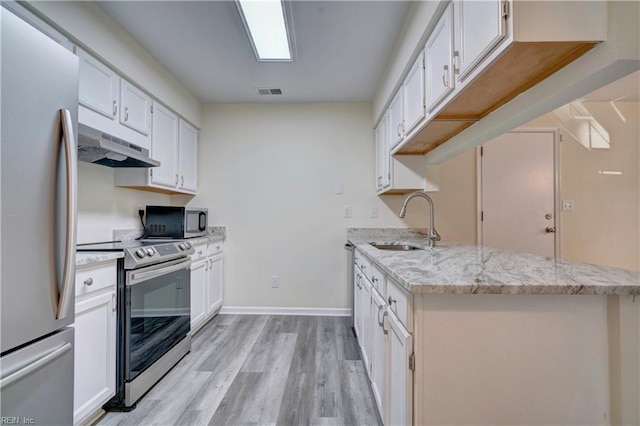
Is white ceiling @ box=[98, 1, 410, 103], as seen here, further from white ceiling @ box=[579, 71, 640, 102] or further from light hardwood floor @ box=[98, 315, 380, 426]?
light hardwood floor @ box=[98, 315, 380, 426]

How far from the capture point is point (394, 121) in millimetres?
2336

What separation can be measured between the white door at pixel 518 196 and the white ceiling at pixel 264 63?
1.59 meters

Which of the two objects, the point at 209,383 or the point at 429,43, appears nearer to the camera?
the point at 429,43

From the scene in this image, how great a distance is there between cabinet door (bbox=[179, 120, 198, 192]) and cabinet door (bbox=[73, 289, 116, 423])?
1.68m

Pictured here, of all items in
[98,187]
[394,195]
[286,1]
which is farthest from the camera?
[394,195]

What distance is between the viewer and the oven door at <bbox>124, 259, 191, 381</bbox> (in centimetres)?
164

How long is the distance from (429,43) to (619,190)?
3154 millimetres

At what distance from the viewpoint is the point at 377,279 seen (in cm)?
152

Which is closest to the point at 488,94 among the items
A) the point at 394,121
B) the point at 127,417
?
the point at 394,121

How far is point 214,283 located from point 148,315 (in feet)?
3.91

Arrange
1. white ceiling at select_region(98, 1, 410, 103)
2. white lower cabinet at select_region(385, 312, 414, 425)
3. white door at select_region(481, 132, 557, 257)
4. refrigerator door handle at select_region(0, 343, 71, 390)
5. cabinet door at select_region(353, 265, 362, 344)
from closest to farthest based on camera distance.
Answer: refrigerator door handle at select_region(0, 343, 71, 390)
white lower cabinet at select_region(385, 312, 414, 425)
white ceiling at select_region(98, 1, 410, 103)
cabinet door at select_region(353, 265, 362, 344)
white door at select_region(481, 132, 557, 257)

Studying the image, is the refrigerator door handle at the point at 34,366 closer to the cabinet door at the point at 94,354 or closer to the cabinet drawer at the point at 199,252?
the cabinet door at the point at 94,354

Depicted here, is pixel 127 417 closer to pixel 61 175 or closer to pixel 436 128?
pixel 61 175

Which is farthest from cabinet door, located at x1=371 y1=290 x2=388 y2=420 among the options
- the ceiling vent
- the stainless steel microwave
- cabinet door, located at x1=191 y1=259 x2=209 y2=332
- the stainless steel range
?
the ceiling vent
